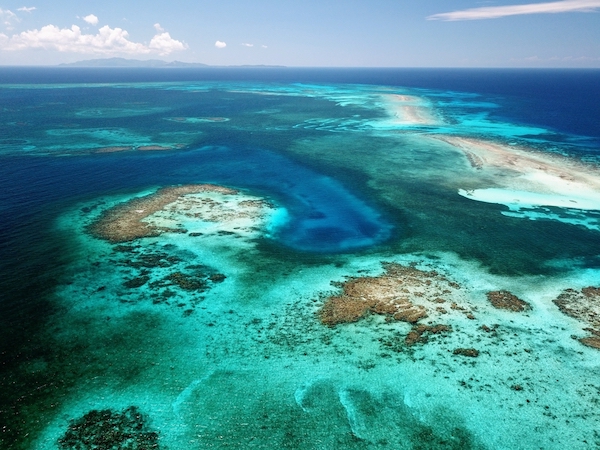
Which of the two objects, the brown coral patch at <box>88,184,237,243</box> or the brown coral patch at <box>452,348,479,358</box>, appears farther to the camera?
the brown coral patch at <box>88,184,237,243</box>

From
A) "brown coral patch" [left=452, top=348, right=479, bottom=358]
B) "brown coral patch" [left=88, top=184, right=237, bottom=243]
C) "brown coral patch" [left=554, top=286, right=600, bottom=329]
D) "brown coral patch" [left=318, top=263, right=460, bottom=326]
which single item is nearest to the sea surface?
"brown coral patch" [left=452, top=348, right=479, bottom=358]

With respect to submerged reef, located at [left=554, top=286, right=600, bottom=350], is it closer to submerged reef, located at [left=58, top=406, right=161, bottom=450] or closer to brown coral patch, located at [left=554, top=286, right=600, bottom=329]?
brown coral patch, located at [left=554, top=286, right=600, bottom=329]

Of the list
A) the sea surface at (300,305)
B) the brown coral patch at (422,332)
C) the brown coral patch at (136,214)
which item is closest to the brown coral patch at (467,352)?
the sea surface at (300,305)

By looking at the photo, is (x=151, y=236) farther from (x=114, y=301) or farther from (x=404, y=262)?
(x=404, y=262)

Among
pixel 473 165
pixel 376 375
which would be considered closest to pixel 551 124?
pixel 473 165

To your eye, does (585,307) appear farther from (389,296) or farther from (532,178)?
(532,178)

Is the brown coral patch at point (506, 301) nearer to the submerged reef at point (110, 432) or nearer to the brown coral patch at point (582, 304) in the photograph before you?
the brown coral patch at point (582, 304)
